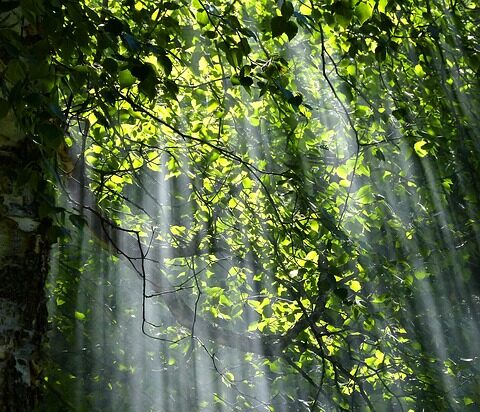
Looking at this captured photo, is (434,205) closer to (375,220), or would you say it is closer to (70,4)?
(375,220)

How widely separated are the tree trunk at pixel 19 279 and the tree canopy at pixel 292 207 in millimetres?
680

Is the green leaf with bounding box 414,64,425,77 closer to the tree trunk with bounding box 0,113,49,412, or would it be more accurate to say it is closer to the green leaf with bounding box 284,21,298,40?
the green leaf with bounding box 284,21,298,40

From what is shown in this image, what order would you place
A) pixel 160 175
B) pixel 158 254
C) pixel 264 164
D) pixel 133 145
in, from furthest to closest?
pixel 160 175, pixel 158 254, pixel 264 164, pixel 133 145

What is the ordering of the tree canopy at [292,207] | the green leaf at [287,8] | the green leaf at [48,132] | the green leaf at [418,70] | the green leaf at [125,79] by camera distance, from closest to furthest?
the green leaf at [48,132], the green leaf at [287,8], the green leaf at [125,79], the tree canopy at [292,207], the green leaf at [418,70]

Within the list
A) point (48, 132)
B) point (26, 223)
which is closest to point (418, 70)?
point (26, 223)

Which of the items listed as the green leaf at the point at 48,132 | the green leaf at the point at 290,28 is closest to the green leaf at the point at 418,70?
the green leaf at the point at 290,28

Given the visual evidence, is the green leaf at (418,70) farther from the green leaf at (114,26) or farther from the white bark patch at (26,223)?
the white bark patch at (26,223)

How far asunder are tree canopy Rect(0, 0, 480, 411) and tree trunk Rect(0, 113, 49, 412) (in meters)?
0.68

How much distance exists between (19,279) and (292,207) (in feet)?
6.60

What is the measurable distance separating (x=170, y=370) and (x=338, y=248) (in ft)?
7.00

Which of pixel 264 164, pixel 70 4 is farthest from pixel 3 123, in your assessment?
pixel 264 164

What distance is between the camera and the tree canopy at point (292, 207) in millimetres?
2607

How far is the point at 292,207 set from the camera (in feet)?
10.7

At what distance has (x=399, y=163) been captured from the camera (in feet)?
12.1
